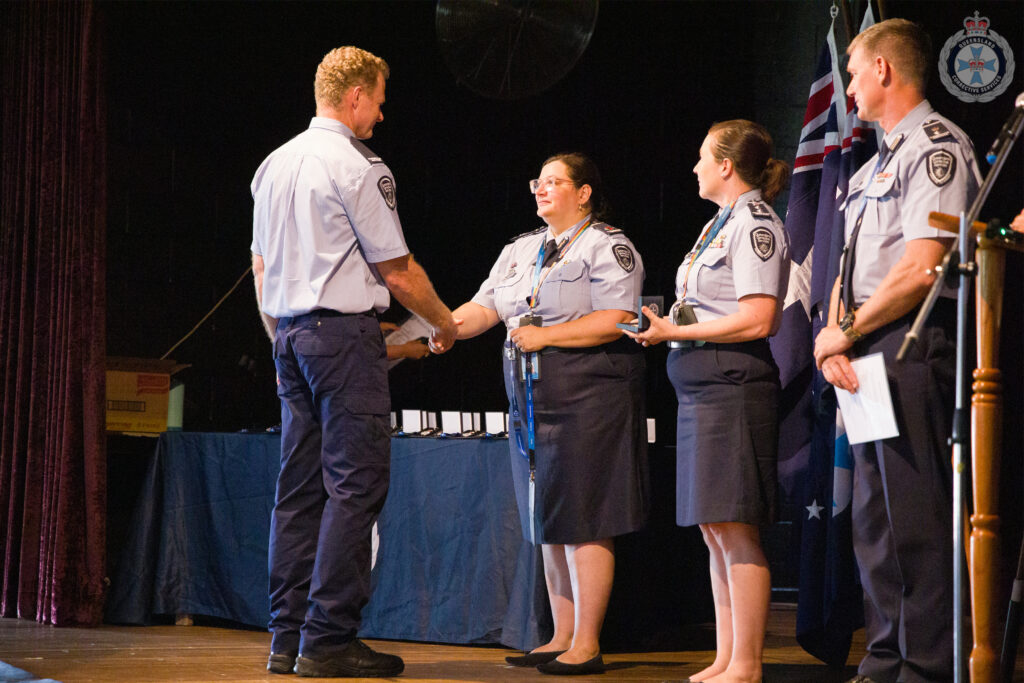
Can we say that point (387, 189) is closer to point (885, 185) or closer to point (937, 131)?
point (885, 185)

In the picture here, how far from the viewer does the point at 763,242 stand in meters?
2.76

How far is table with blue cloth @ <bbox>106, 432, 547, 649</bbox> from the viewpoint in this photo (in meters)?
3.54

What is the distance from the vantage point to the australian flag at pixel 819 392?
2.99 m

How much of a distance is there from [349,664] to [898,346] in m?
1.60

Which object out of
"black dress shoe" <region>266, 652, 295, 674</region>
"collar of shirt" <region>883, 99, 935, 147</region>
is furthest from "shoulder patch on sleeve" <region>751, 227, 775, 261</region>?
"black dress shoe" <region>266, 652, 295, 674</region>

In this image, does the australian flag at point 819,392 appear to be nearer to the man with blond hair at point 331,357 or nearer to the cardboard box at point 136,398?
the man with blond hair at point 331,357

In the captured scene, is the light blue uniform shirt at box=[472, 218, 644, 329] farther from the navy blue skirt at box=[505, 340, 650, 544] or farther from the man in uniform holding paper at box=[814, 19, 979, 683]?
the man in uniform holding paper at box=[814, 19, 979, 683]

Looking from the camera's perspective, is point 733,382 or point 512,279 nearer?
point 733,382

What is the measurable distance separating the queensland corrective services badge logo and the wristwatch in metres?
1.88

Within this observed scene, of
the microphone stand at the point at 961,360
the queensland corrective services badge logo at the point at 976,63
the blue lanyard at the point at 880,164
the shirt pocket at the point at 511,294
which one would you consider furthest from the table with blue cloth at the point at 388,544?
the queensland corrective services badge logo at the point at 976,63

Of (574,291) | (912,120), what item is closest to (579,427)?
(574,291)

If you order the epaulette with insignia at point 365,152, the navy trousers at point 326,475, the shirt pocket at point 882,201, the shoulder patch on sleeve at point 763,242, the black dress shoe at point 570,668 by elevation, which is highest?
the epaulette with insignia at point 365,152

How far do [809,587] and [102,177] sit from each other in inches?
113

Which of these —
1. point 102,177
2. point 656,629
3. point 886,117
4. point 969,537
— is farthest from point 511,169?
point 969,537
